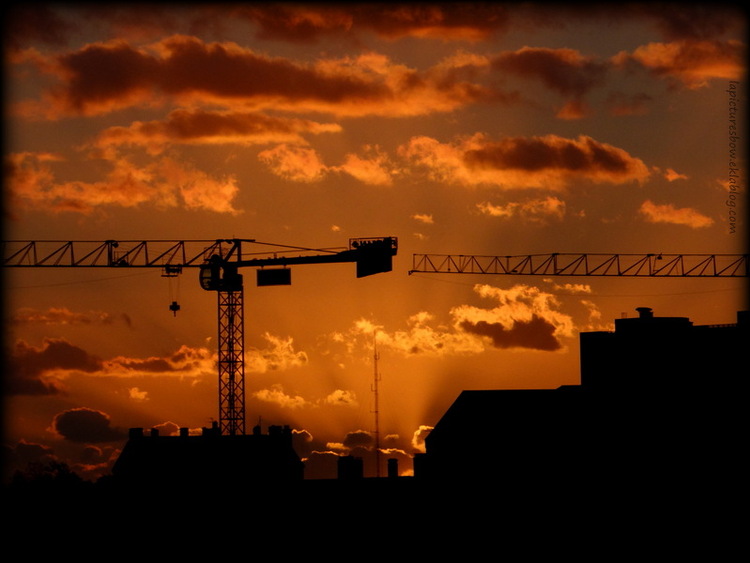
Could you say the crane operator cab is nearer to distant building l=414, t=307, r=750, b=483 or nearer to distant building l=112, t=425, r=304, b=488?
distant building l=112, t=425, r=304, b=488

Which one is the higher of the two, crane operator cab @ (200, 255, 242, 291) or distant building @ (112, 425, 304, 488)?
crane operator cab @ (200, 255, 242, 291)

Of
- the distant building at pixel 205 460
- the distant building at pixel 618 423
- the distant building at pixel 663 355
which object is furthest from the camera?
the distant building at pixel 205 460

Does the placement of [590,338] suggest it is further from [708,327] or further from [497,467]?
[497,467]

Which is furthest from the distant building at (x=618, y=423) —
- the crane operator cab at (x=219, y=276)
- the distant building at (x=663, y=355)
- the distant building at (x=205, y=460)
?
the crane operator cab at (x=219, y=276)

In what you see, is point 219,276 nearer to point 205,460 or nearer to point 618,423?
point 205,460

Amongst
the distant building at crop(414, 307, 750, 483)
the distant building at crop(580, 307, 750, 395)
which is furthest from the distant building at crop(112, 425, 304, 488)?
the distant building at crop(580, 307, 750, 395)

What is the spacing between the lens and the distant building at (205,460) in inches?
4085

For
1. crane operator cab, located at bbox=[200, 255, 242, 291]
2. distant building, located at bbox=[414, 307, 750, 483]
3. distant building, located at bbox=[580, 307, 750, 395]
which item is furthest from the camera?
crane operator cab, located at bbox=[200, 255, 242, 291]

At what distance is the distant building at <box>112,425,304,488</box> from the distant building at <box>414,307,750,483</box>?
17.0 m

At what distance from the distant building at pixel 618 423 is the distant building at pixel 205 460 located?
1696 cm

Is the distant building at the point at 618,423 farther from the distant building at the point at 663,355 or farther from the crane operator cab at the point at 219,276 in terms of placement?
the crane operator cab at the point at 219,276

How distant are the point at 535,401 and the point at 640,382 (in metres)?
18.8

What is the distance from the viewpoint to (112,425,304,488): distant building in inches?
4085

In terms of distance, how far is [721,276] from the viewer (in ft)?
502
